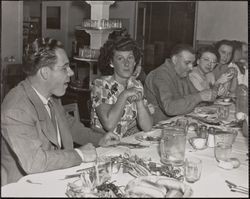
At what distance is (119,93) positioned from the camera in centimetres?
272

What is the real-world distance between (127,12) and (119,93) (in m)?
6.73

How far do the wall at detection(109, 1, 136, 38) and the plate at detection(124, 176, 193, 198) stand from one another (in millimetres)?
7849

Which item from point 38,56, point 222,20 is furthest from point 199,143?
point 222,20

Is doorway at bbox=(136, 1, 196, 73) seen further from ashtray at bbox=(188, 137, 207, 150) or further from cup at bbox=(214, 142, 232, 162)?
cup at bbox=(214, 142, 232, 162)

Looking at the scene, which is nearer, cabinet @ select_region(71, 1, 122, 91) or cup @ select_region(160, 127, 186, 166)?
cup @ select_region(160, 127, 186, 166)

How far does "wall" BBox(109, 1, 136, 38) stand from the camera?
9.02 m

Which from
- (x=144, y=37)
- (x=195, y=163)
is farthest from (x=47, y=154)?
(x=144, y=37)

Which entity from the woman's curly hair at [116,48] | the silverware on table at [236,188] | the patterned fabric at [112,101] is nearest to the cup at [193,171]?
the silverware on table at [236,188]

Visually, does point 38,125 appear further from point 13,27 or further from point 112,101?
point 13,27

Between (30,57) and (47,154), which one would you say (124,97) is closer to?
(30,57)

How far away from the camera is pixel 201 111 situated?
3.28 meters

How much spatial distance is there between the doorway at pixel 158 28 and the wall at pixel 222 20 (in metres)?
1.04

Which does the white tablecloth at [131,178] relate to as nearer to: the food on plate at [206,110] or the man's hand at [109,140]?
the man's hand at [109,140]

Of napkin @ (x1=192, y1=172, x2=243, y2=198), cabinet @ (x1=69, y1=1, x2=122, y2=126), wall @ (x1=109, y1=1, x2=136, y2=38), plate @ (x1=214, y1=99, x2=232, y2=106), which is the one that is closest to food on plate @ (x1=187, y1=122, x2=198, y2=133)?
napkin @ (x1=192, y1=172, x2=243, y2=198)
